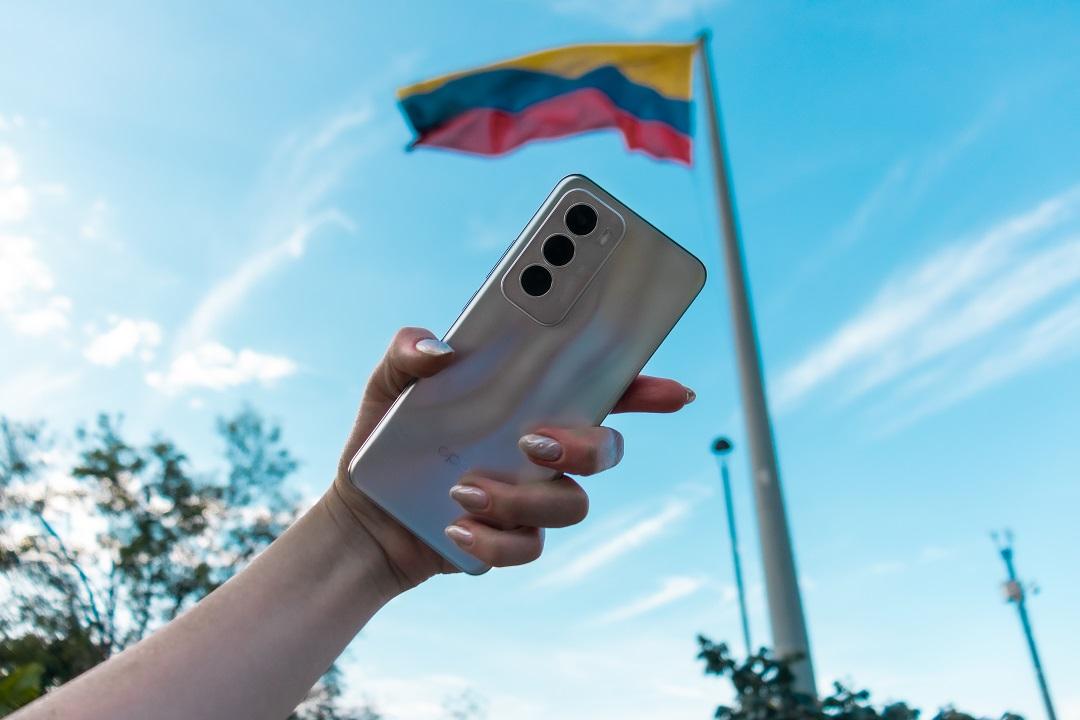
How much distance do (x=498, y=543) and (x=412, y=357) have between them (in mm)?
322

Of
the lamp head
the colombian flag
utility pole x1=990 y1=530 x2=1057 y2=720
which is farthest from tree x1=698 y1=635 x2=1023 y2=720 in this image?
utility pole x1=990 y1=530 x2=1057 y2=720

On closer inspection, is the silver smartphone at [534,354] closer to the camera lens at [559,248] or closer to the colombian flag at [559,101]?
the camera lens at [559,248]

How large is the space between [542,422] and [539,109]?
827 centimetres

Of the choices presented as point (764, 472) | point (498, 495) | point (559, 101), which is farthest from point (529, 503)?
point (559, 101)

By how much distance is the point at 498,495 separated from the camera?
1.23 meters

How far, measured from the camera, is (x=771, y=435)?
6266 mm

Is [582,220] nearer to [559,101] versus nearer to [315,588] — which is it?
[315,588]

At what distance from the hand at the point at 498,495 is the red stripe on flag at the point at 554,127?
7.80 meters

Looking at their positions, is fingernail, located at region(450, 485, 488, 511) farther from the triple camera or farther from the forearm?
the triple camera

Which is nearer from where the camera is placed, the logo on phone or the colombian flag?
the logo on phone

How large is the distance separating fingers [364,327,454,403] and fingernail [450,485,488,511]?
21cm

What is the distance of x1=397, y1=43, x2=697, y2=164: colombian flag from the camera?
894 centimetres

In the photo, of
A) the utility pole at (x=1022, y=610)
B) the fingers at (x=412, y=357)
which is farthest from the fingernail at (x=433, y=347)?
the utility pole at (x=1022, y=610)

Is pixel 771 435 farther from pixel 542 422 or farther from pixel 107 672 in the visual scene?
pixel 107 672
